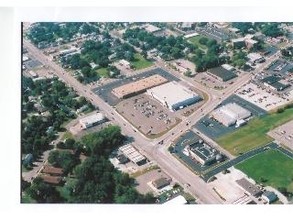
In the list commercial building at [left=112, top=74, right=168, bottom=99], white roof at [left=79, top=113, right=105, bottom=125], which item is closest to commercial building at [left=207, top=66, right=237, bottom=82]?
commercial building at [left=112, top=74, right=168, bottom=99]

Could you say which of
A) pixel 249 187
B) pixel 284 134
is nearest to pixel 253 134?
pixel 284 134

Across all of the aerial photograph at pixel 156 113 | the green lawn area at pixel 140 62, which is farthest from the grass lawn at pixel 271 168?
the green lawn area at pixel 140 62

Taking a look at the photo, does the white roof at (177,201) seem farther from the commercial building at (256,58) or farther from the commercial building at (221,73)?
the commercial building at (256,58)

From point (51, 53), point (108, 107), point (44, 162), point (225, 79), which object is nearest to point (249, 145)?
point (225, 79)

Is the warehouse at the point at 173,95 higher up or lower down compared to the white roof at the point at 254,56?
lower down

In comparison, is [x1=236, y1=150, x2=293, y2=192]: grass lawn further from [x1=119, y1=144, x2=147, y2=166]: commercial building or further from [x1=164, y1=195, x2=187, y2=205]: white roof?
[x1=119, y1=144, x2=147, y2=166]: commercial building

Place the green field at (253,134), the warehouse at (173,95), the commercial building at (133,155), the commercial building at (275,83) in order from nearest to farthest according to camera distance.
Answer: the commercial building at (133,155)
the green field at (253,134)
the warehouse at (173,95)
the commercial building at (275,83)
